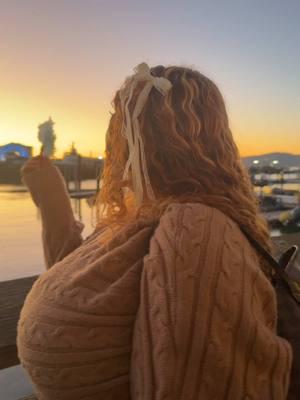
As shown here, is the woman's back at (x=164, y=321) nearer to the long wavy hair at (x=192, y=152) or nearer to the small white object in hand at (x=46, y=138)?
the long wavy hair at (x=192, y=152)

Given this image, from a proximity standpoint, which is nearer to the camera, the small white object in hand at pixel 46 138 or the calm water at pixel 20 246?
the small white object in hand at pixel 46 138

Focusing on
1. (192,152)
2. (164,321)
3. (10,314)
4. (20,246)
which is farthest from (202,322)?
(20,246)

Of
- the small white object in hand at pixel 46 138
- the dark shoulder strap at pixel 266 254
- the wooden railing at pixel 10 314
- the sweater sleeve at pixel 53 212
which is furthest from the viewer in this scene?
the small white object in hand at pixel 46 138

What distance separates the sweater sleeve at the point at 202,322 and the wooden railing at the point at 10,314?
44 cm

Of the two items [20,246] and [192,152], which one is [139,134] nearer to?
[192,152]

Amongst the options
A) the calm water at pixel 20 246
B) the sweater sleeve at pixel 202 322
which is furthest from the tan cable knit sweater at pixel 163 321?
the calm water at pixel 20 246

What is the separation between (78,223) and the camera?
1.47 metres

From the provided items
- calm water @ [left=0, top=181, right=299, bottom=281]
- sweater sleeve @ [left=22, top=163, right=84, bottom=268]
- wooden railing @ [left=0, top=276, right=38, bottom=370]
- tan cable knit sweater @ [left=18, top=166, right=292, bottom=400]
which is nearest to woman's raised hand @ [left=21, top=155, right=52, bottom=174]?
sweater sleeve @ [left=22, top=163, right=84, bottom=268]

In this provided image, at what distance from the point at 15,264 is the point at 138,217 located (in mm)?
4692

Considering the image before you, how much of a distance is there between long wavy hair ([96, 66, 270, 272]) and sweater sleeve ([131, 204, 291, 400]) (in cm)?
11

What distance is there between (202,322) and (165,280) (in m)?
0.09

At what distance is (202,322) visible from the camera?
0.73 m

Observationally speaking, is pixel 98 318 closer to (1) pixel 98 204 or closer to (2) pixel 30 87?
(1) pixel 98 204

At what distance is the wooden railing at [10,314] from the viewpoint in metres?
1.11
